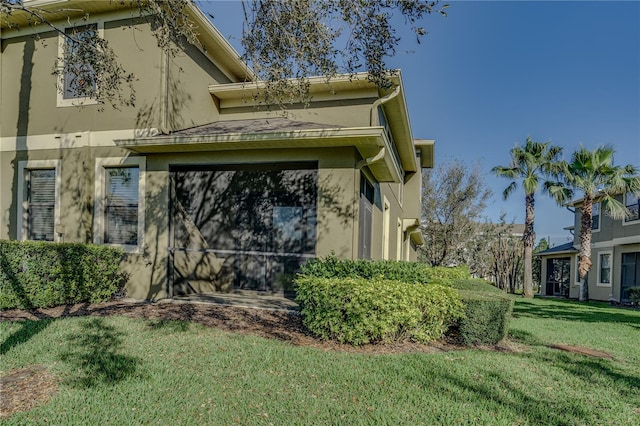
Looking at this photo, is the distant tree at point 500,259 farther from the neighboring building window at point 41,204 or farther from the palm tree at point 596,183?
the neighboring building window at point 41,204

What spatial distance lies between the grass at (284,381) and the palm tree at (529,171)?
55.0 ft

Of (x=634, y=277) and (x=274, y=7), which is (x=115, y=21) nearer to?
(x=274, y=7)

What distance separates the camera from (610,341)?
7.48 meters

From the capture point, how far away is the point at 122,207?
9.15 meters

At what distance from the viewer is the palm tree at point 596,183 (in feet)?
60.5

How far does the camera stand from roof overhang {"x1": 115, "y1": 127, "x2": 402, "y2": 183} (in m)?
7.34

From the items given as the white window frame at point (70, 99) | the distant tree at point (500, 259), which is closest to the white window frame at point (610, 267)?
the distant tree at point (500, 259)

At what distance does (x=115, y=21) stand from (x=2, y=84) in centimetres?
377

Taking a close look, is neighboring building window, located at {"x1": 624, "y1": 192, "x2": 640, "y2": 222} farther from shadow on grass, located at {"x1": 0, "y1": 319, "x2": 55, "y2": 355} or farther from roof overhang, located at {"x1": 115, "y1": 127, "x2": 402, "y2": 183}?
shadow on grass, located at {"x1": 0, "y1": 319, "x2": 55, "y2": 355}

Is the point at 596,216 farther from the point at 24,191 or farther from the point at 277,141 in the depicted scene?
the point at 24,191

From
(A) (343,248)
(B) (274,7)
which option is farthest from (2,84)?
(A) (343,248)

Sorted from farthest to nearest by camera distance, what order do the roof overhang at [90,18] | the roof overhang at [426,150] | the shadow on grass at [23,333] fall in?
the roof overhang at [426,150] → the roof overhang at [90,18] → the shadow on grass at [23,333]

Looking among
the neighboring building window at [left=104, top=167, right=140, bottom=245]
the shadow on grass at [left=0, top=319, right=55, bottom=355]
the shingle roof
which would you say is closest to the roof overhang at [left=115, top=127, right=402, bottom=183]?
the shingle roof

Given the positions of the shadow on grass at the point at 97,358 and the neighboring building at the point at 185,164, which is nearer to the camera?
the shadow on grass at the point at 97,358
